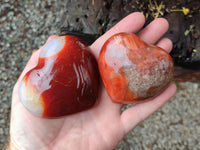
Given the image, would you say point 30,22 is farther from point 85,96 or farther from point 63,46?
point 85,96

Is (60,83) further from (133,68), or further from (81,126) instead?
(133,68)

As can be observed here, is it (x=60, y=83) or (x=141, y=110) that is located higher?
(x=60, y=83)

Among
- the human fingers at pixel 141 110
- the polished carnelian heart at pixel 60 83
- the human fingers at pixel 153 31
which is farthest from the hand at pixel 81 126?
the human fingers at pixel 153 31

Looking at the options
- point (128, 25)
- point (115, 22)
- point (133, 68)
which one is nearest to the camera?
point (133, 68)

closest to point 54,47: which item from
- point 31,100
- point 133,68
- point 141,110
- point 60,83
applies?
point 60,83

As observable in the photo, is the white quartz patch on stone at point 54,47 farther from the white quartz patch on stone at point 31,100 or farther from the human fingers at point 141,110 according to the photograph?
the human fingers at point 141,110

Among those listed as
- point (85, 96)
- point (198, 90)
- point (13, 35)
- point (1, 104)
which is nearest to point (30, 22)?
point (13, 35)
